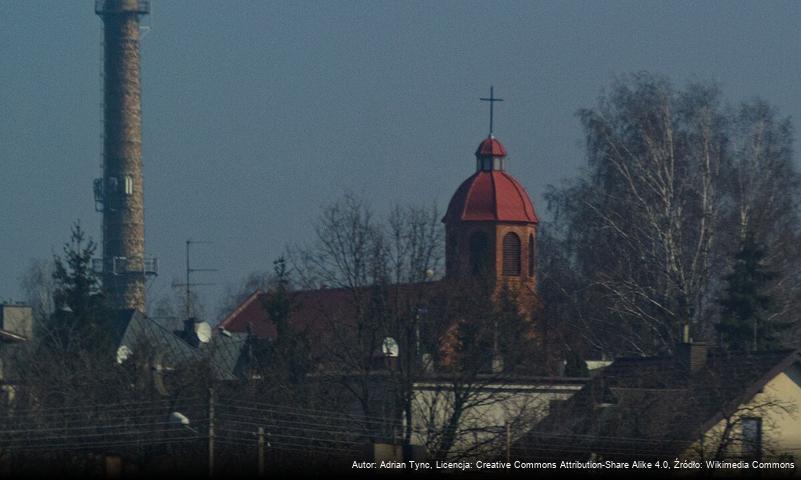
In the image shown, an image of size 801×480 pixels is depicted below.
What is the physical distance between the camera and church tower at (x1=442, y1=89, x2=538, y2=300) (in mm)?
61438

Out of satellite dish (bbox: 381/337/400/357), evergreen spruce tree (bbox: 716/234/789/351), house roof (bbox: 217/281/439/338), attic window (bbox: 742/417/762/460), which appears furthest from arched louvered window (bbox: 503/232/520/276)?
attic window (bbox: 742/417/762/460)

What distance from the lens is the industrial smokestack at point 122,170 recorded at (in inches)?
3514

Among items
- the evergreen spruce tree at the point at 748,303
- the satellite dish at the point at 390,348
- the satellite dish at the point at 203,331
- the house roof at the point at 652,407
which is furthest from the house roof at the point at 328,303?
the evergreen spruce tree at the point at 748,303

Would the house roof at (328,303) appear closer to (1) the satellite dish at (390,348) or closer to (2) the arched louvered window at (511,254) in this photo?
(1) the satellite dish at (390,348)

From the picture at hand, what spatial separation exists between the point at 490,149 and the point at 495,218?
272cm

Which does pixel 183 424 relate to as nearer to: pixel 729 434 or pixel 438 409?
pixel 438 409

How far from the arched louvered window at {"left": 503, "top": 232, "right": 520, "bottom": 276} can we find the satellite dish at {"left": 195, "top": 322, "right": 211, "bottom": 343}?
43.3 feet

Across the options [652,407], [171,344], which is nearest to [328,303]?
[171,344]

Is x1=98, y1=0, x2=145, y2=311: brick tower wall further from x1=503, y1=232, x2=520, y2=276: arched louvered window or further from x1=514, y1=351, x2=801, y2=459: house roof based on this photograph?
x1=514, y1=351, x2=801, y2=459: house roof

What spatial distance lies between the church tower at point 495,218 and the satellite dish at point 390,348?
2711cm

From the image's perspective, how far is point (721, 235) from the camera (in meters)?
50.6

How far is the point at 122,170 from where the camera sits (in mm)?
89625

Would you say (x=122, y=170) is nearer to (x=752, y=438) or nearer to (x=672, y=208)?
(x=672, y=208)

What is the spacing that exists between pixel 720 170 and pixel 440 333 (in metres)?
18.9
